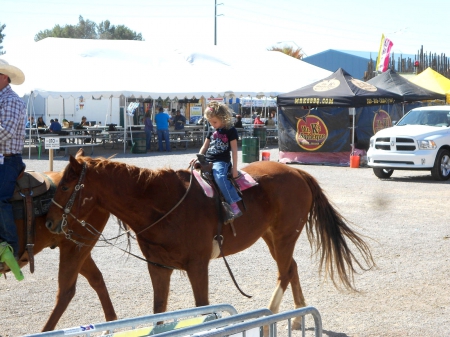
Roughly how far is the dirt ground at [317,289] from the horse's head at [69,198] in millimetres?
1361

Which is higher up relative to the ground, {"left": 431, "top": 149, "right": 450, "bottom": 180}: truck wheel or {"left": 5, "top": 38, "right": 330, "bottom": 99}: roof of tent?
{"left": 5, "top": 38, "right": 330, "bottom": 99}: roof of tent

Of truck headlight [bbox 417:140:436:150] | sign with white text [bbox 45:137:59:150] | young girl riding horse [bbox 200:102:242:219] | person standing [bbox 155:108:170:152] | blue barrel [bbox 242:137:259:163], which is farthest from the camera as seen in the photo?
person standing [bbox 155:108:170:152]

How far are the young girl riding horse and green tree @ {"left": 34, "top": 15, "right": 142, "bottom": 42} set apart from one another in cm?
10394

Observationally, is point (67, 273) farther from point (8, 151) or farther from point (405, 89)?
point (405, 89)

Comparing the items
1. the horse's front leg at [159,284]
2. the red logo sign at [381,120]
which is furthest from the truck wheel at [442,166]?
the horse's front leg at [159,284]

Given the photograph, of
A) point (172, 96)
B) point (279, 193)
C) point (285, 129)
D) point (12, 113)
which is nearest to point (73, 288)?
point (12, 113)

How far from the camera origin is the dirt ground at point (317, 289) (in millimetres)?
6090

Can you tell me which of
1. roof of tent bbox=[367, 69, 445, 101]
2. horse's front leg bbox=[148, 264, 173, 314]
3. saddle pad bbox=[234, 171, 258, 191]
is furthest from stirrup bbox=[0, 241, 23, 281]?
roof of tent bbox=[367, 69, 445, 101]

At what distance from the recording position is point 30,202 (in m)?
5.34

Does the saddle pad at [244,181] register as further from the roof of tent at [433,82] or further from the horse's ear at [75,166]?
the roof of tent at [433,82]

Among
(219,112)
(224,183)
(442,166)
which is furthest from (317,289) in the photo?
(442,166)

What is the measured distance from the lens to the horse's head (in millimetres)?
5086

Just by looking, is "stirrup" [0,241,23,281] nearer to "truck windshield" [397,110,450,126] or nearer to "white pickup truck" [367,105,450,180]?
"white pickup truck" [367,105,450,180]

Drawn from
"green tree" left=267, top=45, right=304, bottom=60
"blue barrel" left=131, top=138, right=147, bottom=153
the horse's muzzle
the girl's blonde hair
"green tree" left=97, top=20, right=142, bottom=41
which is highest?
"green tree" left=97, top=20, right=142, bottom=41
